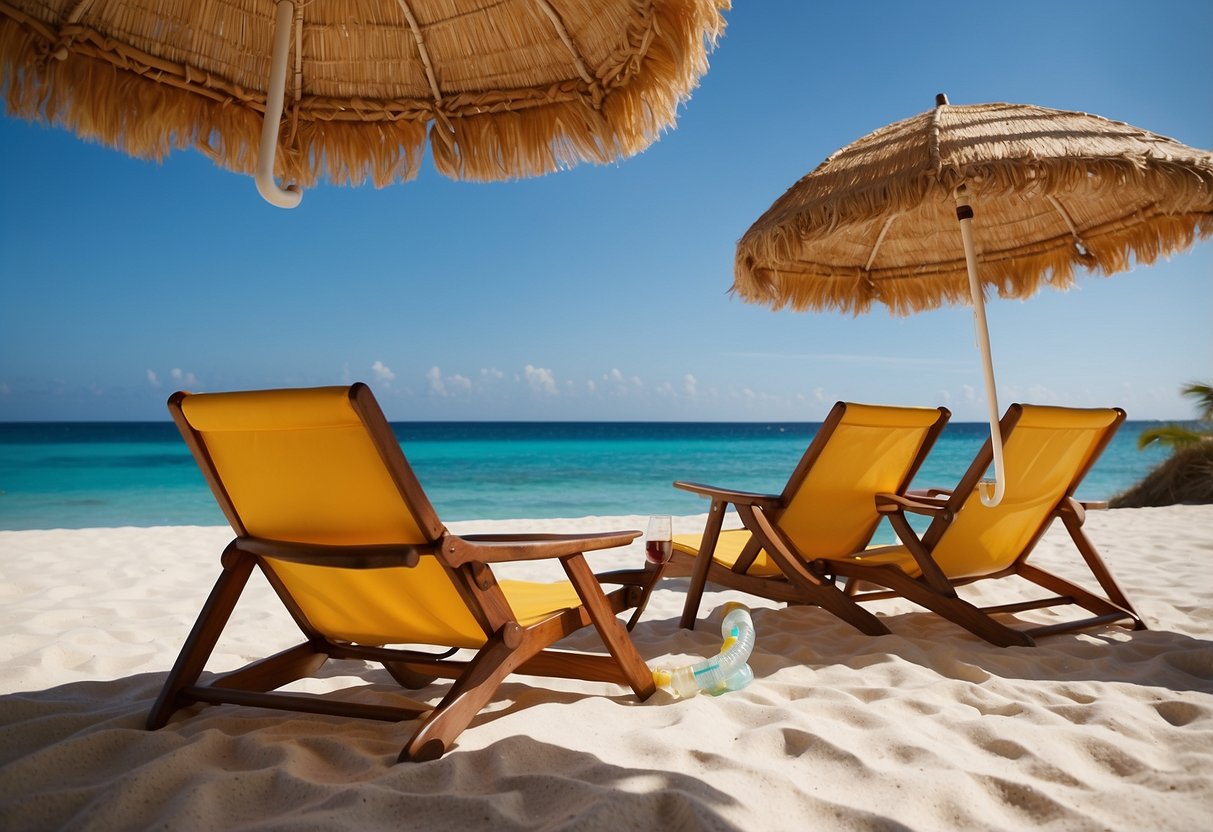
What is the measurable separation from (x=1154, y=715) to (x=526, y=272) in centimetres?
4531

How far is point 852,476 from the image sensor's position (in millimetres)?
3010

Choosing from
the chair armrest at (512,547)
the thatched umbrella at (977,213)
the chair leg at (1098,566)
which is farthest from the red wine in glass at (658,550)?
the chair leg at (1098,566)

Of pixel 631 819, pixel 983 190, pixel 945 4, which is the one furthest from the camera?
pixel 945 4

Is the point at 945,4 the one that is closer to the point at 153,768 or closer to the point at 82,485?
the point at 153,768

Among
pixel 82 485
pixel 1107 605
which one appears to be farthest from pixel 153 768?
pixel 82 485

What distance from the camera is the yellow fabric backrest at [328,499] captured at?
1634mm

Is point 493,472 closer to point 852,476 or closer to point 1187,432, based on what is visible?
point 1187,432

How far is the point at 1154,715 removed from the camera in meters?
1.91

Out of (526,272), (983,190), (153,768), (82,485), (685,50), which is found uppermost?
(526,272)

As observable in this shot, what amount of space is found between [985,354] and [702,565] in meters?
1.52

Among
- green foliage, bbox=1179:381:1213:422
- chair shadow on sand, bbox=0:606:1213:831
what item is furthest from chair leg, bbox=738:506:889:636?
green foliage, bbox=1179:381:1213:422

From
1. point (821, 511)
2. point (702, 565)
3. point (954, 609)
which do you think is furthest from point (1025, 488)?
point (702, 565)

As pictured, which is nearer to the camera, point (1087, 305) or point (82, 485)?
point (82, 485)

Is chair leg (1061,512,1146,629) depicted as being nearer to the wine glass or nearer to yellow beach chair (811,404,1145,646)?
yellow beach chair (811,404,1145,646)
